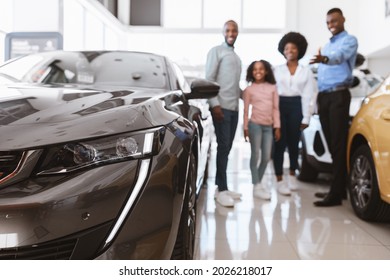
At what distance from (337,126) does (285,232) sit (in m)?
1.02

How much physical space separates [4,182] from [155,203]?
1.12ft

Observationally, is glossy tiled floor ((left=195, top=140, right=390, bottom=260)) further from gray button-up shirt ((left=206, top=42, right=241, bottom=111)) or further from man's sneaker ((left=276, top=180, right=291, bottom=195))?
gray button-up shirt ((left=206, top=42, right=241, bottom=111))

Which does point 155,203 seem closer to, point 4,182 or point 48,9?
point 4,182

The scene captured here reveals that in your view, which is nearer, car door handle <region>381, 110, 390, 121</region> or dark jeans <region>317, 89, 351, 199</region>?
car door handle <region>381, 110, 390, 121</region>

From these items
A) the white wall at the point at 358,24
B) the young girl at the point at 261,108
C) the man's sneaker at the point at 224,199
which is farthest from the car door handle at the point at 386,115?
the white wall at the point at 358,24

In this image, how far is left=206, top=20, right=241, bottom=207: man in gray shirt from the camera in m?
3.08

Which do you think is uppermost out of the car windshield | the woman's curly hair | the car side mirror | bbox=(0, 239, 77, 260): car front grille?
the woman's curly hair

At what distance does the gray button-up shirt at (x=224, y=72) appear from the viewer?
3.09 m

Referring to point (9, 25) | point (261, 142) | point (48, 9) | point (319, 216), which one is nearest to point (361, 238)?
point (319, 216)

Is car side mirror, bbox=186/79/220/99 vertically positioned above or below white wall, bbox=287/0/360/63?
below

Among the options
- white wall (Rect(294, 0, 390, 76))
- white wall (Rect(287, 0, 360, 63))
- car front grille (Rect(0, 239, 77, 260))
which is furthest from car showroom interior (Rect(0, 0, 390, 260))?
white wall (Rect(287, 0, 360, 63))

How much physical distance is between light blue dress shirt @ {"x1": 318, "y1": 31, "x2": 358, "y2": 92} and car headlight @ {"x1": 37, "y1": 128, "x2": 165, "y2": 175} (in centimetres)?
223

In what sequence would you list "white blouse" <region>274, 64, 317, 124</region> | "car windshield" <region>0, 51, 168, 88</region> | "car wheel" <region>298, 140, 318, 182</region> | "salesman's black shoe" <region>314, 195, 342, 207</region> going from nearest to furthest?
1. "car windshield" <region>0, 51, 168, 88</region>
2. "salesman's black shoe" <region>314, 195, 342, 207</region>
3. "white blouse" <region>274, 64, 317, 124</region>
4. "car wheel" <region>298, 140, 318, 182</region>

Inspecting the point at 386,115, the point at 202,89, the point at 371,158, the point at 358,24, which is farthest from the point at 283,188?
the point at 358,24
